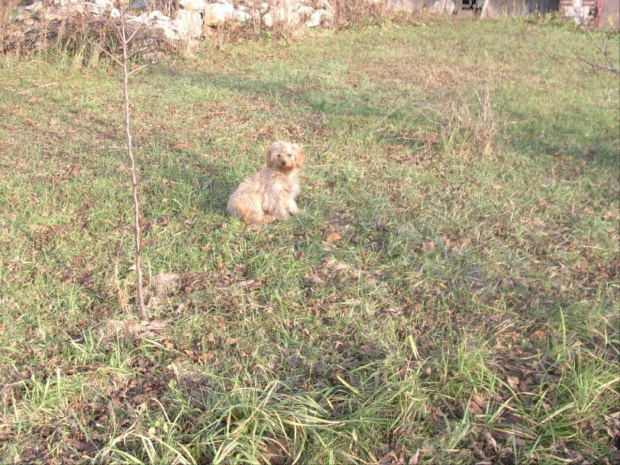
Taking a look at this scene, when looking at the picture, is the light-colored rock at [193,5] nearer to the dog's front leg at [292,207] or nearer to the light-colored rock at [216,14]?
the light-colored rock at [216,14]

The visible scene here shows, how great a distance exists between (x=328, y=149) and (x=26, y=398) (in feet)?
16.2

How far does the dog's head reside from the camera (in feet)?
16.3

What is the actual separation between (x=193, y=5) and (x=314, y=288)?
1086 centimetres

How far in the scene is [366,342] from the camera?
3.69 meters

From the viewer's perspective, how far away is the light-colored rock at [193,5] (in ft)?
41.4

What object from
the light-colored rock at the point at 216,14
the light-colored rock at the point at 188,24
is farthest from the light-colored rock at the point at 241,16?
the light-colored rock at the point at 188,24

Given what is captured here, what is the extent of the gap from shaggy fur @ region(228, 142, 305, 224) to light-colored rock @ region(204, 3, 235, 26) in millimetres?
9183

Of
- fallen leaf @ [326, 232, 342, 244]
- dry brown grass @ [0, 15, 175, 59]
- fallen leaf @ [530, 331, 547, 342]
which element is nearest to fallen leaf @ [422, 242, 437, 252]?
fallen leaf @ [326, 232, 342, 244]

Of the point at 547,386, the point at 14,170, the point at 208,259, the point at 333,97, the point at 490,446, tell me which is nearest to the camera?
the point at 490,446

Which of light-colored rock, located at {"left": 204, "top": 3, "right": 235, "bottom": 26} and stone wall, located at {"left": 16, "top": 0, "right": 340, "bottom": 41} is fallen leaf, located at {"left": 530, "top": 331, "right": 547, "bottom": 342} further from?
light-colored rock, located at {"left": 204, "top": 3, "right": 235, "bottom": 26}

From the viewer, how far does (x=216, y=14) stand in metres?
12.9

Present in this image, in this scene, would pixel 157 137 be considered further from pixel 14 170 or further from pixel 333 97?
pixel 333 97

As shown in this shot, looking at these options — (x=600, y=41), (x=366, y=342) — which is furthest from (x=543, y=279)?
(x=600, y=41)

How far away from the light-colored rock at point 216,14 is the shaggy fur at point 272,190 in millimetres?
9183
